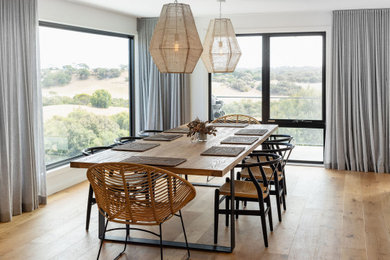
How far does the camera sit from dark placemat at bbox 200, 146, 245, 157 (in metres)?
3.97

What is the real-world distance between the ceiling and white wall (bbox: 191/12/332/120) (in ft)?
0.57

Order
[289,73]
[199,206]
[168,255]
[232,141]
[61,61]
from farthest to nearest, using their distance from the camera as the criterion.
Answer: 1. [289,73]
2. [61,61]
3. [199,206]
4. [232,141]
5. [168,255]

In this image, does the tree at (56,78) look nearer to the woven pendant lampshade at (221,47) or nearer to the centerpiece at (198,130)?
the woven pendant lampshade at (221,47)

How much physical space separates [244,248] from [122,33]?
4593 mm

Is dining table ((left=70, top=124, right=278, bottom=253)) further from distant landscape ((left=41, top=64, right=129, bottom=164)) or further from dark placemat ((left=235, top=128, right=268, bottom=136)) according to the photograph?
distant landscape ((left=41, top=64, right=129, bottom=164))

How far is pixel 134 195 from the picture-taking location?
3229 mm

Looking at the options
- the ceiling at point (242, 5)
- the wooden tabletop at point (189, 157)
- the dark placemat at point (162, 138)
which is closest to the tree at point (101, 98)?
the ceiling at point (242, 5)

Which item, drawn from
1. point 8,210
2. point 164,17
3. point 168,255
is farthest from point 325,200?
point 8,210

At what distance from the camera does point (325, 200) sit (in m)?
→ 5.35

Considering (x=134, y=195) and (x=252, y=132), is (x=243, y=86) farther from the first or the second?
(x=134, y=195)

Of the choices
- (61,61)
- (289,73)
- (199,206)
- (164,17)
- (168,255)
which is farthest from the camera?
(289,73)

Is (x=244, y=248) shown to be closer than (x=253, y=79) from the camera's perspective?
Yes

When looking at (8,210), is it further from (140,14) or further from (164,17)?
(140,14)

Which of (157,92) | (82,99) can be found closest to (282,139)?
(82,99)
